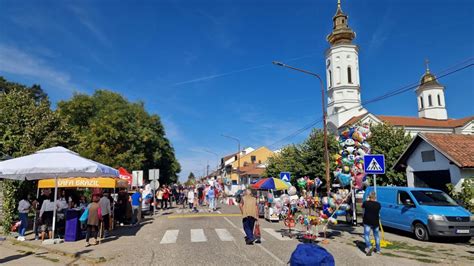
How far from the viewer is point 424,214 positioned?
11.5m

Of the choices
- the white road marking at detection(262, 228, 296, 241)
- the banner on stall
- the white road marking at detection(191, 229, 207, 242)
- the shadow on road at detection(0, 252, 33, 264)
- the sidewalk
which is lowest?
the white road marking at detection(262, 228, 296, 241)

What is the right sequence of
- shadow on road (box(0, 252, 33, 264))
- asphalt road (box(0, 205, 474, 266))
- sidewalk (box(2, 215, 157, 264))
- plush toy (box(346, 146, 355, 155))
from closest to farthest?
asphalt road (box(0, 205, 474, 266)) → shadow on road (box(0, 252, 33, 264)) → sidewalk (box(2, 215, 157, 264)) → plush toy (box(346, 146, 355, 155))

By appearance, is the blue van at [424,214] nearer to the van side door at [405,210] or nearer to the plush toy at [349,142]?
the van side door at [405,210]

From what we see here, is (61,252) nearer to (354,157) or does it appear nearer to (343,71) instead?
(354,157)

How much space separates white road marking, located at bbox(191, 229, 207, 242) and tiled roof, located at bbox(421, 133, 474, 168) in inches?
468

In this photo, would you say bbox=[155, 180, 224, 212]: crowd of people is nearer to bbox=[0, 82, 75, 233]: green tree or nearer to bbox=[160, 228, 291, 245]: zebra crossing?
bbox=[0, 82, 75, 233]: green tree

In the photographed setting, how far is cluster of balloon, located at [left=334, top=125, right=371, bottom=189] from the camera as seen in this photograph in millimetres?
12617

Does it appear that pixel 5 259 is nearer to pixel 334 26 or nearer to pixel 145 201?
pixel 145 201

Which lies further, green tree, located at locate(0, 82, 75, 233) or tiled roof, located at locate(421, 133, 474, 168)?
green tree, located at locate(0, 82, 75, 233)

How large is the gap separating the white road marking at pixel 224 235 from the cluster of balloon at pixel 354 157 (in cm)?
464

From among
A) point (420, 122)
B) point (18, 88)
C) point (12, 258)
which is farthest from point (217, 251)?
point (420, 122)

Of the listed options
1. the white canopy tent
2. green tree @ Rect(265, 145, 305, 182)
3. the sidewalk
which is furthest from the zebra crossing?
green tree @ Rect(265, 145, 305, 182)

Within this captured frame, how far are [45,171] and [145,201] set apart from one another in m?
11.5

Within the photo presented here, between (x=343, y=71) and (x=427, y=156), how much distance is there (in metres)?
45.8
